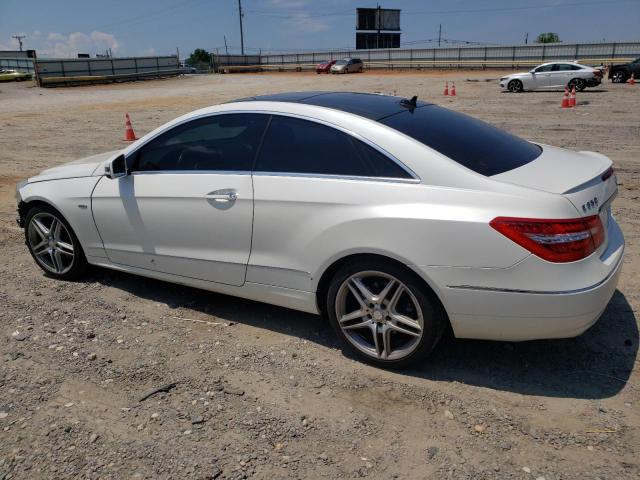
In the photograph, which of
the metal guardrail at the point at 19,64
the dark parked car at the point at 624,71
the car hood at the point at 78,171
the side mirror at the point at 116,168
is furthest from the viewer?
the metal guardrail at the point at 19,64

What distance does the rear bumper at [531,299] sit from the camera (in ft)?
9.40

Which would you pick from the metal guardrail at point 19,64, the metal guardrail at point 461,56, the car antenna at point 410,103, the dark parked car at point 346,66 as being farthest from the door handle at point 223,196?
the metal guardrail at point 19,64

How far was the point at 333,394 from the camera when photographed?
3275 mm

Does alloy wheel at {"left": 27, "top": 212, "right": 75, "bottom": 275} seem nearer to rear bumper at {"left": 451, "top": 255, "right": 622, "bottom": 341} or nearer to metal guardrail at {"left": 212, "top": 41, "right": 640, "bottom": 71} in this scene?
rear bumper at {"left": 451, "top": 255, "right": 622, "bottom": 341}

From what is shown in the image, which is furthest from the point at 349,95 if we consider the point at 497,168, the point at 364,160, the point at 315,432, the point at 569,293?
the point at 315,432

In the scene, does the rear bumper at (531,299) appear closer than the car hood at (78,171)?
Yes

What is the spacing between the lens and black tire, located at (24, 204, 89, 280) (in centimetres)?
480

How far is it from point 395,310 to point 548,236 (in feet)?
3.20

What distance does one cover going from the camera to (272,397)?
3.27 meters

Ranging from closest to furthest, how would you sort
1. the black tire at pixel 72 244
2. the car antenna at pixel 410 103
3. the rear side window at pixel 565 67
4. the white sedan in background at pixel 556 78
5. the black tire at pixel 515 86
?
the car antenna at pixel 410 103 → the black tire at pixel 72 244 → the white sedan in background at pixel 556 78 → the rear side window at pixel 565 67 → the black tire at pixel 515 86

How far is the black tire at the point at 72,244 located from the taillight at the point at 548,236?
11.7ft

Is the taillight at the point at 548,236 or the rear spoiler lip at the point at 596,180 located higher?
the rear spoiler lip at the point at 596,180

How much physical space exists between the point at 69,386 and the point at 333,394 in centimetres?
164

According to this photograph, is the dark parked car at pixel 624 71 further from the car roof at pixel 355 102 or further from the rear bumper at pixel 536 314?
the rear bumper at pixel 536 314
